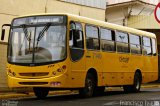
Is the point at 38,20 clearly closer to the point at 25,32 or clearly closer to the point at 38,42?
the point at 25,32

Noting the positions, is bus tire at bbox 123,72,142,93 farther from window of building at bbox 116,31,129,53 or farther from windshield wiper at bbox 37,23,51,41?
windshield wiper at bbox 37,23,51,41

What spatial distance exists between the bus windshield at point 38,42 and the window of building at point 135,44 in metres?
6.45

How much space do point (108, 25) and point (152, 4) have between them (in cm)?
1589

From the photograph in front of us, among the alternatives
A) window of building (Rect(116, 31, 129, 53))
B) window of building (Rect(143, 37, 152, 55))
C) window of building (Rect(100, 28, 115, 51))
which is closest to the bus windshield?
window of building (Rect(100, 28, 115, 51))

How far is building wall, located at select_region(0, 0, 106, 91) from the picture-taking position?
24.4 metres

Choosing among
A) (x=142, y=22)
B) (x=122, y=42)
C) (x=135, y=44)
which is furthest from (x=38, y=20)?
(x=142, y=22)

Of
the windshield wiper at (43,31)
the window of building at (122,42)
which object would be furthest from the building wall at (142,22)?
the windshield wiper at (43,31)

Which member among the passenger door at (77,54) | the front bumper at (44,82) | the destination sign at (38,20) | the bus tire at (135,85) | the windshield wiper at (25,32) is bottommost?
the bus tire at (135,85)

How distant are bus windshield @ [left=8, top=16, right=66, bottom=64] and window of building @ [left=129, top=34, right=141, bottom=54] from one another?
21.2 feet

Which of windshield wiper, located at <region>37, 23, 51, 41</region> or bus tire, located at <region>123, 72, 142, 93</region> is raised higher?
windshield wiper, located at <region>37, 23, 51, 41</region>

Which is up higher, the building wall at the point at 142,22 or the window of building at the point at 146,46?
the building wall at the point at 142,22

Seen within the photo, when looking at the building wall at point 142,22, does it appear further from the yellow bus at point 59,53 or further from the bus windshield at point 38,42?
the bus windshield at point 38,42

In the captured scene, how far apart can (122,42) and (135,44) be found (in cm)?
→ 166

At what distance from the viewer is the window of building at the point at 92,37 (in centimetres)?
Result: 1999
